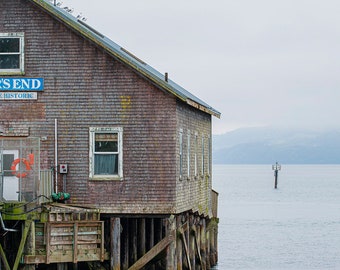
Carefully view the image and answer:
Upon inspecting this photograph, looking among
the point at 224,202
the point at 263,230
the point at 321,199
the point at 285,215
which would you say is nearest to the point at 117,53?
the point at 263,230

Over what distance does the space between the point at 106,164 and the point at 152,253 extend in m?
3.18

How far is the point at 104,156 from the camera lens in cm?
3162

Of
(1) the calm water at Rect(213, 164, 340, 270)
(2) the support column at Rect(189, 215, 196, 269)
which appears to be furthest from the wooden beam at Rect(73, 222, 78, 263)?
(1) the calm water at Rect(213, 164, 340, 270)

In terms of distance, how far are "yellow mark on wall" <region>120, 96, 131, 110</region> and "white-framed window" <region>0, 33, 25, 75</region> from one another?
11.0 ft

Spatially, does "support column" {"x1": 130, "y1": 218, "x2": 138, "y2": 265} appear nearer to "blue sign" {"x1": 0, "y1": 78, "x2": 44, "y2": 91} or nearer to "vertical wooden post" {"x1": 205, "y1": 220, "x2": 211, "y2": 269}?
"blue sign" {"x1": 0, "y1": 78, "x2": 44, "y2": 91}

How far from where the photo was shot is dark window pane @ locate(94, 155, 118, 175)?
31.6m

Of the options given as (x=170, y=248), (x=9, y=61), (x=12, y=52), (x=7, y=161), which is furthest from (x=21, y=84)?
(x=170, y=248)

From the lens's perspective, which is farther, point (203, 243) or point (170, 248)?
point (203, 243)

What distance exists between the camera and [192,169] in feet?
120

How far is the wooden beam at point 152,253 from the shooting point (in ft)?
104

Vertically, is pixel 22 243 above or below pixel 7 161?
below

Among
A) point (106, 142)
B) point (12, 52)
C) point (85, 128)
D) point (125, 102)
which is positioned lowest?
point (106, 142)

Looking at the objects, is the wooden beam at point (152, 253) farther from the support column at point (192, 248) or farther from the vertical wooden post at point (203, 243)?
the vertical wooden post at point (203, 243)

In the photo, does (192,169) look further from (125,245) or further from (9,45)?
(9,45)
